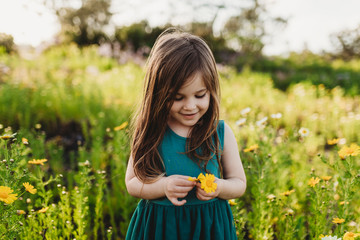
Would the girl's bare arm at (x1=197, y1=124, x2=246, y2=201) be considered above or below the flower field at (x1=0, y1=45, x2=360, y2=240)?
above

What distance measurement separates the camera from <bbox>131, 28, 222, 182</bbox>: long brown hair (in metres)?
1.32

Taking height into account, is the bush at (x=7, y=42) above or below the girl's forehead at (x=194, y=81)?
below

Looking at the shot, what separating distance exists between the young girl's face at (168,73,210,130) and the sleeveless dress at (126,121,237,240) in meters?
0.12

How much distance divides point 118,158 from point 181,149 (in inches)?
48.7

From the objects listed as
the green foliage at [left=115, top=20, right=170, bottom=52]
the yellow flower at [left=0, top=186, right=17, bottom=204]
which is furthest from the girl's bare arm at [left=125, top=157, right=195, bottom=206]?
the green foliage at [left=115, top=20, right=170, bottom=52]

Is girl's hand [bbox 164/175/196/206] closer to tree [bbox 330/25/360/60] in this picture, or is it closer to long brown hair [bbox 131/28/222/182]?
long brown hair [bbox 131/28/222/182]

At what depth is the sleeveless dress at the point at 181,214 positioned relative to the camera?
139 cm

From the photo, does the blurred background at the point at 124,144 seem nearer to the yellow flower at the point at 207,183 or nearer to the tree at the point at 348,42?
the yellow flower at the point at 207,183

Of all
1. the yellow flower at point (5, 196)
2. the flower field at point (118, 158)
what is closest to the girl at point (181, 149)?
the flower field at point (118, 158)

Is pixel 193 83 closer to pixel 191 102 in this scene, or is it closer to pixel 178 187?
pixel 191 102

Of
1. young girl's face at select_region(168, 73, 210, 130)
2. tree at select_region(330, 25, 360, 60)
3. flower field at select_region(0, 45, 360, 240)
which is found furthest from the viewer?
tree at select_region(330, 25, 360, 60)

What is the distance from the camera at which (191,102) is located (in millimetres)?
1314

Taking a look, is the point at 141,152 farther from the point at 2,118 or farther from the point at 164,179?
the point at 2,118

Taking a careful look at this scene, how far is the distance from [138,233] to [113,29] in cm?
1397
